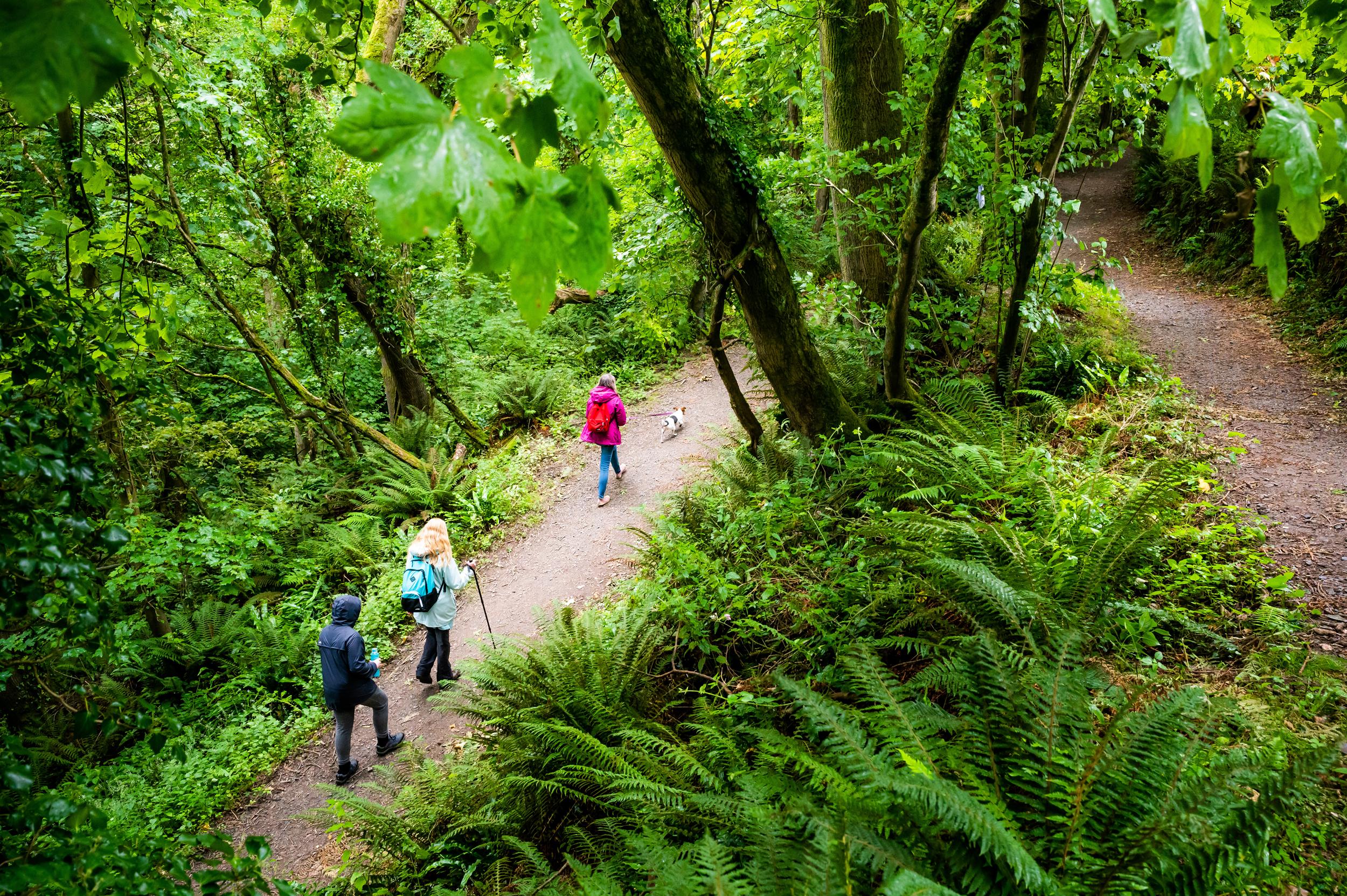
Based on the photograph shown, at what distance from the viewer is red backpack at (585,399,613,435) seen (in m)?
8.40

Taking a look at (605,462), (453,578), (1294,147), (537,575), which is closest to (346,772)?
(453,578)

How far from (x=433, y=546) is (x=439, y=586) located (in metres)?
0.42

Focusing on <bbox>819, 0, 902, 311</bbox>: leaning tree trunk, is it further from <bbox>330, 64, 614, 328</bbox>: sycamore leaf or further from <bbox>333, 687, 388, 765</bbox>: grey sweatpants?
<bbox>333, 687, 388, 765</bbox>: grey sweatpants

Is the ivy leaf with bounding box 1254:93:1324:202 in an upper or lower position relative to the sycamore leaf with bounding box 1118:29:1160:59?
lower

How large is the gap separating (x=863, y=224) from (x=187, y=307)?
28.4ft

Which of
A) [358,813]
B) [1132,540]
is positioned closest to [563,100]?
[1132,540]

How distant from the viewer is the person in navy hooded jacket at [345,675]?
5.11 m

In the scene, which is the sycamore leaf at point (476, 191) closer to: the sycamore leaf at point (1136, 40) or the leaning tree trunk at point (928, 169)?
the sycamore leaf at point (1136, 40)

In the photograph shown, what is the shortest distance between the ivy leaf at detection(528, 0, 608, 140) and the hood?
205 inches

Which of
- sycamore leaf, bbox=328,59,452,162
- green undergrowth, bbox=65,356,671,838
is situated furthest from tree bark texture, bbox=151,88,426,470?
sycamore leaf, bbox=328,59,452,162

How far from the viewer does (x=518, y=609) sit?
7.50 m

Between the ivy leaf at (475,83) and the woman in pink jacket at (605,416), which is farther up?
the ivy leaf at (475,83)

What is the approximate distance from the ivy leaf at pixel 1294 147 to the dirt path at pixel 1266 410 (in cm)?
388

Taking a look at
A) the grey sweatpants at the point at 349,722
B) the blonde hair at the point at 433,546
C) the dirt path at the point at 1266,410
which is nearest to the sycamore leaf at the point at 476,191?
the dirt path at the point at 1266,410
